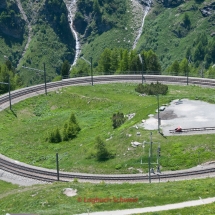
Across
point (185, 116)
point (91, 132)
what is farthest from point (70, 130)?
point (185, 116)

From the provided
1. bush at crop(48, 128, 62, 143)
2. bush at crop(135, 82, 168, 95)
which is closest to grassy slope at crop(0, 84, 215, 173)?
bush at crop(48, 128, 62, 143)

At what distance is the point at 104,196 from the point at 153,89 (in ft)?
211

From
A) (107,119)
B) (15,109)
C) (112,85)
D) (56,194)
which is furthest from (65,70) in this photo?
(56,194)

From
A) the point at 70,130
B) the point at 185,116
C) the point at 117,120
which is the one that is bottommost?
the point at 70,130

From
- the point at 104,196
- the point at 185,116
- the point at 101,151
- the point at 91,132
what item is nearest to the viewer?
the point at 104,196

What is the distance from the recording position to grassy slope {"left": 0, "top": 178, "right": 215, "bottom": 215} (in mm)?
50500

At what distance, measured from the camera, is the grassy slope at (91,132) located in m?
76.8

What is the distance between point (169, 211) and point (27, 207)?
54.8 feet

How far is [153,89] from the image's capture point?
11525cm

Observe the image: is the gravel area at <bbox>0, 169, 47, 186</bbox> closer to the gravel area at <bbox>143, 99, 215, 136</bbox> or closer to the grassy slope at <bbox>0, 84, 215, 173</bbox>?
the grassy slope at <bbox>0, 84, 215, 173</bbox>

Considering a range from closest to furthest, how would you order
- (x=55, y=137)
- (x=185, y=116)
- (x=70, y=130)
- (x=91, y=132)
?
1. (x=185, y=116)
2. (x=55, y=137)
3. (x=91, y=132)
4. (x=70, y=130)

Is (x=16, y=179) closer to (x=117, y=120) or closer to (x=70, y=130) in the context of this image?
(x=70, y=130)

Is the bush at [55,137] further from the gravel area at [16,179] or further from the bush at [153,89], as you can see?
the bush at [153,89]

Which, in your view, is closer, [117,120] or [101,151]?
[101,151]
